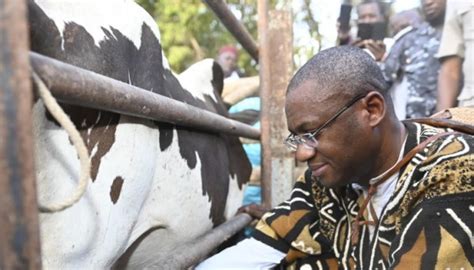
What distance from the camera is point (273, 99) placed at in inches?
110

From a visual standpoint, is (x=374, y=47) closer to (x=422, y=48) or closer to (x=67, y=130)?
(x=422, y=48)

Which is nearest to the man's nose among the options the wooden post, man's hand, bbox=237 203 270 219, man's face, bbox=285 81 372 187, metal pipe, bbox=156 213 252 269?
man's face, bbox=285 81 372 187

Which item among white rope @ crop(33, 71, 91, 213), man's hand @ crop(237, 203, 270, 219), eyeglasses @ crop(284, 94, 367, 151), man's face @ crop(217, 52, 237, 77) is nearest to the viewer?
white rope @ crop(33, 71, 91, 213)

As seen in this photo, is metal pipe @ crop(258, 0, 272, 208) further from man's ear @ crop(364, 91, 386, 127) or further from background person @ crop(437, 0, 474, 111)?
man's ear @ crop(364, 91, 386, 127)

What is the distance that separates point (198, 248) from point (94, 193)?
23.3 inches

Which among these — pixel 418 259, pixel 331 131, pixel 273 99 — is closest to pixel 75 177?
pixel 331 131

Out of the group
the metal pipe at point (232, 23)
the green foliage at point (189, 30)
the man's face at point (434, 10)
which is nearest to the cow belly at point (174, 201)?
the metal pipe at point (232, 23)

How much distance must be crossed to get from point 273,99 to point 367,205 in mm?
1312

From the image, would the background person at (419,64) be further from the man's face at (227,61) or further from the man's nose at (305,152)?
the man's face at (227,61)

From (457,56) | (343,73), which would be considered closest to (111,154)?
(343,73)

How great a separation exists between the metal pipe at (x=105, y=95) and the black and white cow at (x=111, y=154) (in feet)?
0.23

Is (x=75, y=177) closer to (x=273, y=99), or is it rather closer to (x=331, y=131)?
(x=331, y=131)

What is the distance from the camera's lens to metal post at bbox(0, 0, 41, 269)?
1.98 feet

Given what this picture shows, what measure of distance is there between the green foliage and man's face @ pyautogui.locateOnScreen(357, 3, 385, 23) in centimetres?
Result: 729
